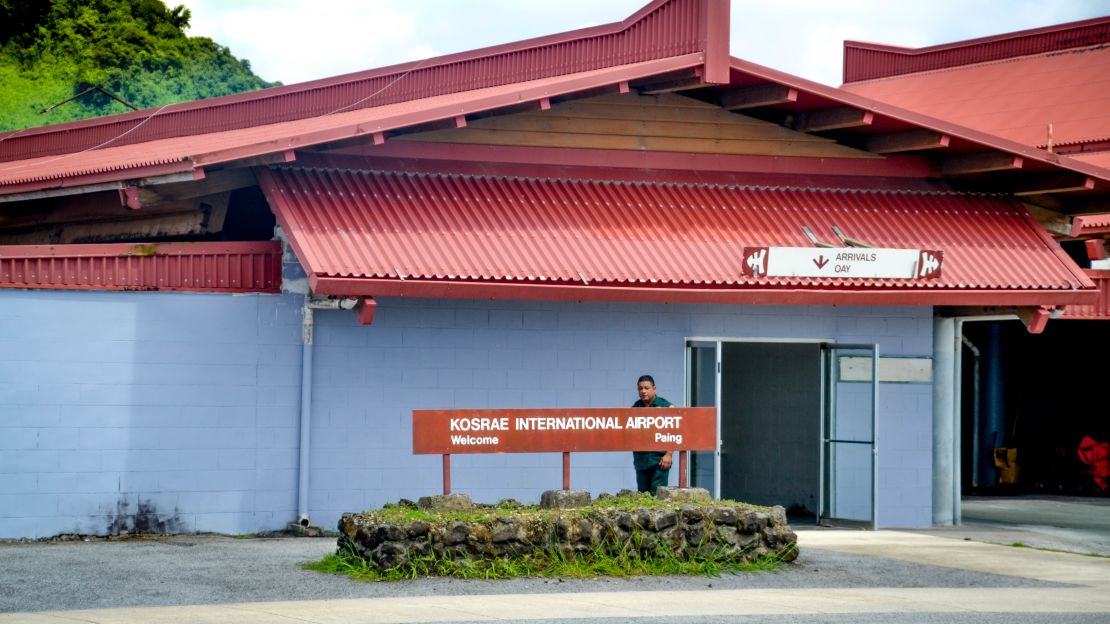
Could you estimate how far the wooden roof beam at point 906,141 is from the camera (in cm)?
1747

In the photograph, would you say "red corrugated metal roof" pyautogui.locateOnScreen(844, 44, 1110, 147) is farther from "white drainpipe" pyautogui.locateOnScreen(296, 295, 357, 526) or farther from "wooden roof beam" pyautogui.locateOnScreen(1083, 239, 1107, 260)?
"white drainpipe" pyautogui.locateOnScreen(296, 295, 357, 526)

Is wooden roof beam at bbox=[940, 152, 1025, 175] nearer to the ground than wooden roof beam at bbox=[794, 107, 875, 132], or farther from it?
nearer to the ground

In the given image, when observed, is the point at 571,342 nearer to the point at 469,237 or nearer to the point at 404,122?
the point at 469,237

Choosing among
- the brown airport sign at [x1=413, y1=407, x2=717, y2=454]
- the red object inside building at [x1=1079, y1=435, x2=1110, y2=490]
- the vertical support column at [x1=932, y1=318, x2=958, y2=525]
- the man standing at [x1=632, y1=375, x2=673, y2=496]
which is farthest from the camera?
the red object inside building at [x1=1079, y1=435, x2=1110, y2=490]

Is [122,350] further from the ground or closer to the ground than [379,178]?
closer to the ground

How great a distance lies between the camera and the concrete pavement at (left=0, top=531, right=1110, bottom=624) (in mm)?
10164

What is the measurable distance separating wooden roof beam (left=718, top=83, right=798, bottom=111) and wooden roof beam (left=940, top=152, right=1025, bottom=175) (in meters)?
2.65

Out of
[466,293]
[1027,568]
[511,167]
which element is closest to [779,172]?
[511,167]

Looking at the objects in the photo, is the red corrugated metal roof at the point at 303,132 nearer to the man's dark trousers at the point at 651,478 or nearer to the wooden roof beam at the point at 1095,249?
the man's dark trousers at the point at 651,478

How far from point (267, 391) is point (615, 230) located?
433 cm

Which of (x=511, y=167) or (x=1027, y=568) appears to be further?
(x=511, y=167)

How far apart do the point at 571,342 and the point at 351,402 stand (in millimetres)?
2653

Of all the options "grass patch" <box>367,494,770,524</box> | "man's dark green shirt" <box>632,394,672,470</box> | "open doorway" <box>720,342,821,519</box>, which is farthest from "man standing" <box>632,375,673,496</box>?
"open doorway" <box>720,342,821,519</box>

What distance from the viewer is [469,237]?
15.8m
